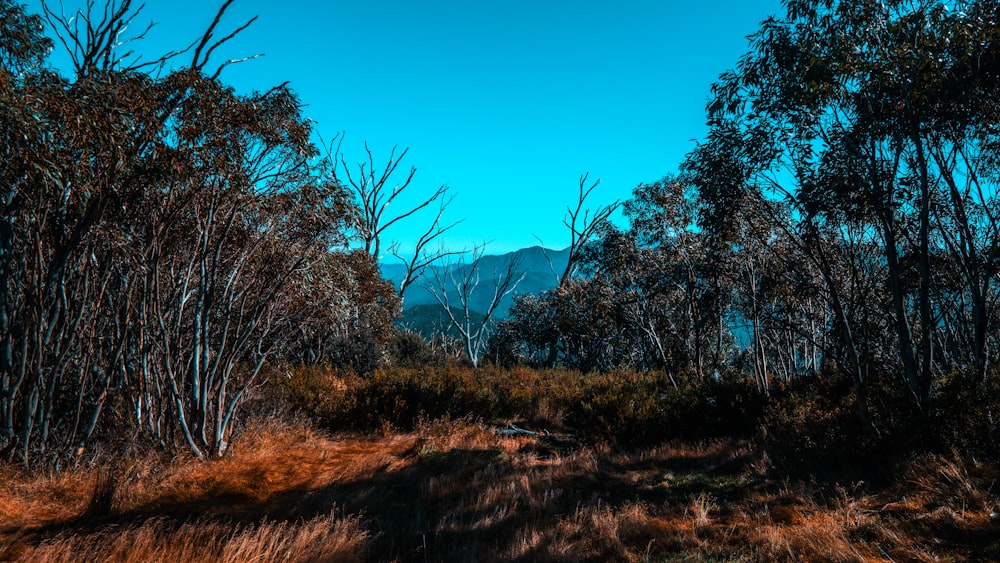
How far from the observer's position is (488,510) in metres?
5.40

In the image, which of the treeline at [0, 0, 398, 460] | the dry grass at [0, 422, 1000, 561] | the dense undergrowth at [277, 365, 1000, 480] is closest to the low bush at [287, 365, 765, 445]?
the dense undergrowth at [277, 365, 1000, 480]

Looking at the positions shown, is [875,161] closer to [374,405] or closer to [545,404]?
[545,404]

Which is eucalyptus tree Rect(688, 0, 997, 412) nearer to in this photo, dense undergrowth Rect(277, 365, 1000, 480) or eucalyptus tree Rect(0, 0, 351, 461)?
dense undergrowth Rect(277, 365, 1000, 480)

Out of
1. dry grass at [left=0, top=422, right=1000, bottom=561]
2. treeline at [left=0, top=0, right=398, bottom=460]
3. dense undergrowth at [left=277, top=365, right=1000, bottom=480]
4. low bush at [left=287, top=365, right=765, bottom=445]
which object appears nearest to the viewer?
dry grass at [left=0, top=422, right=1000, bottom=561]

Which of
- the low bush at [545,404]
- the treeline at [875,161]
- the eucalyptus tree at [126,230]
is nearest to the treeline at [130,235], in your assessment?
the eucalyptus tree at [126,230]

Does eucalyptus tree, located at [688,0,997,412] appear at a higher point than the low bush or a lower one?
higher

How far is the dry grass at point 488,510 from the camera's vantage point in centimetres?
403

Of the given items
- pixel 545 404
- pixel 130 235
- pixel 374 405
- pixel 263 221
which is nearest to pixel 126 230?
pixel 130 235

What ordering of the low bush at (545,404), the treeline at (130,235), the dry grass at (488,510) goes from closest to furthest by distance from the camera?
1. the dry grass at (488,510)
2. the treeline at (130,235)
3. the low bush at (545,404)

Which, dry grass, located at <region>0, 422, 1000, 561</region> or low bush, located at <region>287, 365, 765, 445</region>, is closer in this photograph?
dry grass, located at <region>0, 422, 1000, 561</region>

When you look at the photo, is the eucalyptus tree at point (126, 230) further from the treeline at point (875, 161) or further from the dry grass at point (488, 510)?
the treeline at point (875, 161)

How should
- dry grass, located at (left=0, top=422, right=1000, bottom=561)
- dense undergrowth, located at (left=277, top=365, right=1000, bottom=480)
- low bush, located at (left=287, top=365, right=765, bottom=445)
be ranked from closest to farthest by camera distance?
dry grass, located at (left=0, top=422, right=1000, bottom=561), dense undergrowth, located at (left=277, top=365, right=1000, bottom=480), low bush, located at (left=287, top=365, right=765, bottom=445)

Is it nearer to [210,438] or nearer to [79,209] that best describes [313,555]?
[210,438]

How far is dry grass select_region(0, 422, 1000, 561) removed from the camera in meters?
4.03
